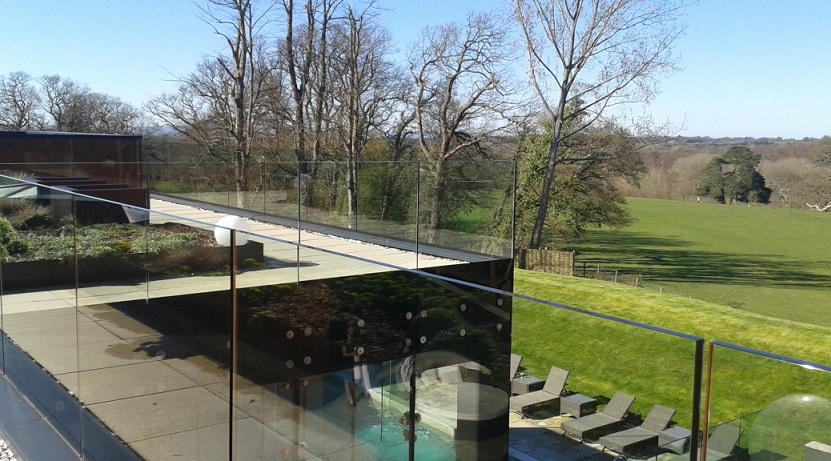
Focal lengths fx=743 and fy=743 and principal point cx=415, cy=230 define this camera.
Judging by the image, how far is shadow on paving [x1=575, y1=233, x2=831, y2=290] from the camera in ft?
133

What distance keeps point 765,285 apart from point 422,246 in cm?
3263

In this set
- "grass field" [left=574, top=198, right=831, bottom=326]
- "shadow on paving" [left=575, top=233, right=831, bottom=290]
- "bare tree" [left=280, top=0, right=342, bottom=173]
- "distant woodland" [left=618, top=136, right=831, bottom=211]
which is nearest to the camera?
"bare tree" [left=280, top=0, right=342, bottom=173]

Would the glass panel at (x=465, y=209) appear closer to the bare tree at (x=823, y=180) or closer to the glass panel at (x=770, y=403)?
the glass panel at (x=770, y=403)

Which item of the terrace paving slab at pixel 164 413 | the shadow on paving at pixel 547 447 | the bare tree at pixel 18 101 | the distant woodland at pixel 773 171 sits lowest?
the terrace paving slab at pixel 164 413

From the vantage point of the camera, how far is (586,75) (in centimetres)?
3072

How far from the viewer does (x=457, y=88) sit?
1201 inches

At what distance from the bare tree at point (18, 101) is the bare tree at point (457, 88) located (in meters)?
31.5

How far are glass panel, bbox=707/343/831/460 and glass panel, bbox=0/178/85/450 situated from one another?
3522 millimetres

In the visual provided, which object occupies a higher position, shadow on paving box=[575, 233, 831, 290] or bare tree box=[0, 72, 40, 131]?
bare tree box=[0, 72, 40, 131]

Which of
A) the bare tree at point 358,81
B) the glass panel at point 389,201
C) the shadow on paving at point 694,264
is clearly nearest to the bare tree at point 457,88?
the bare tree at point 358,81

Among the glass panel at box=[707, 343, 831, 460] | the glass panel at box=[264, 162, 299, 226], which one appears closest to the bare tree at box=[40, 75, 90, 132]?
the glass panel at box=[264, 162, 299, 226]

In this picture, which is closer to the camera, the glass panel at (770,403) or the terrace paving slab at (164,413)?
the glass panel at (770,403)

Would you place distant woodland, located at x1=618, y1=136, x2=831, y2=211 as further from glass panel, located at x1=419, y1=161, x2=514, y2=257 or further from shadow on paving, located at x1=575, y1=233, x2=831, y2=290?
glass panel, located at x1=419, y1=161, x2=514, y2=257

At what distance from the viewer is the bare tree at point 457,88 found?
2953 centimetres
